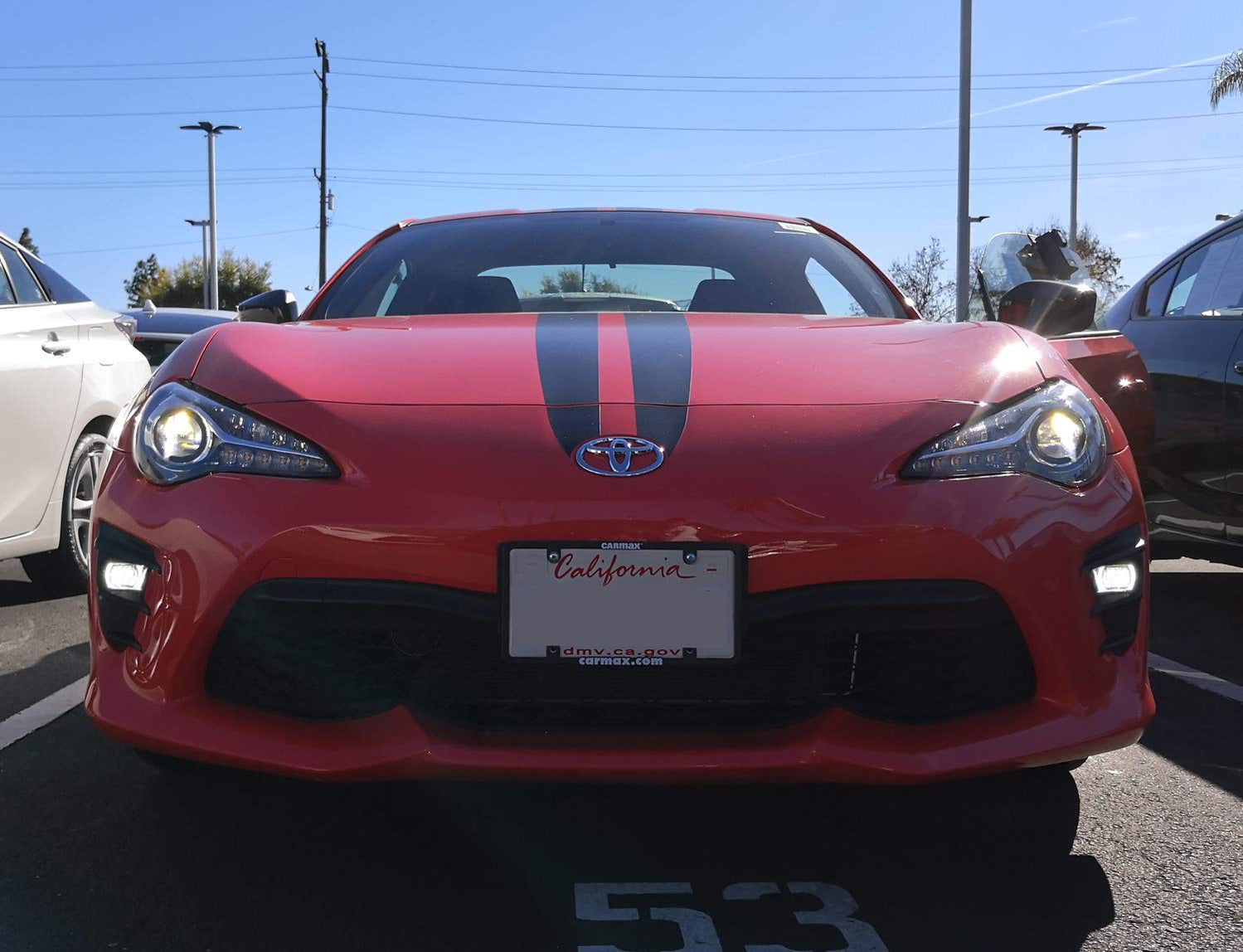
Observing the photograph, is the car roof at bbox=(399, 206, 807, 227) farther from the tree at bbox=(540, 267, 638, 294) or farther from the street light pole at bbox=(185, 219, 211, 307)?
the street light pole at bbox=(185, 219, 211, 307)

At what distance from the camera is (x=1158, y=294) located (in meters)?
5.18

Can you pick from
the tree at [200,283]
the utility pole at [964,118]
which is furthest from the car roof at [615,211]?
the tree at [200,283]

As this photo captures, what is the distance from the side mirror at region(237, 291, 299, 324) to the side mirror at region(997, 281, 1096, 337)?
1827mm

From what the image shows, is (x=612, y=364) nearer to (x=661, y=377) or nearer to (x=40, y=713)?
(x=661, y=377)

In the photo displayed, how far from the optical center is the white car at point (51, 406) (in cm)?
459

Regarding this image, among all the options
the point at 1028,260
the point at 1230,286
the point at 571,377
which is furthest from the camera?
the point at 1028,260

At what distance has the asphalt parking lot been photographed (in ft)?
6.80

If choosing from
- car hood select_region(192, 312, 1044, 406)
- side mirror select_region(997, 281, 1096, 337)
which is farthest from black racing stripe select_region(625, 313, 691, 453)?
side mirror select_region(997, 281, 1096, 337)

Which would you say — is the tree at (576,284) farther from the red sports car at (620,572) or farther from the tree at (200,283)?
the tree at (200,283)

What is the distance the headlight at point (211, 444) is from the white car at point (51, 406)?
259 cm

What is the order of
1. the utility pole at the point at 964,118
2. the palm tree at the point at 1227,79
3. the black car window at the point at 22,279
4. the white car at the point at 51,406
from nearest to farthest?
the white car at the point at 51,406
the black car window at the point at 22,279
the utility pole at the point at 964,118
the palm tree at the point at 1227,79

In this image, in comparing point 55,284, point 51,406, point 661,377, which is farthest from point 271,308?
point 55,284

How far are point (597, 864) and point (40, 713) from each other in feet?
5.86

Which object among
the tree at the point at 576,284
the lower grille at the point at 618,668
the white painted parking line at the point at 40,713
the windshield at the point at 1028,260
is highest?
the windshield at the point at 1028,260
